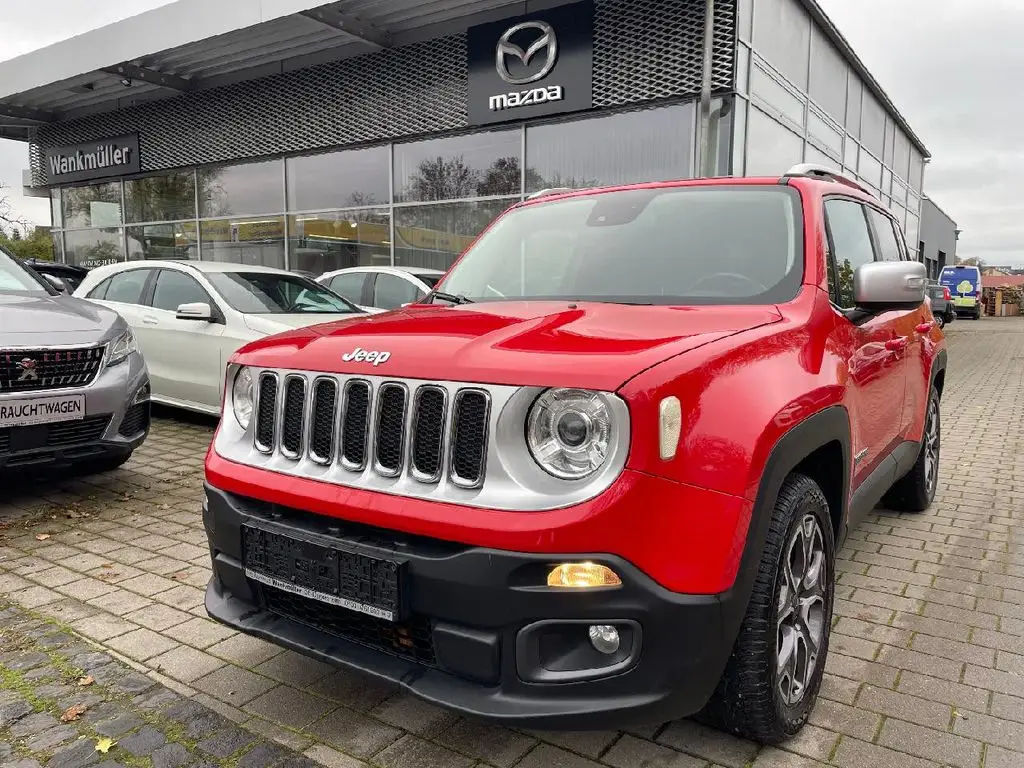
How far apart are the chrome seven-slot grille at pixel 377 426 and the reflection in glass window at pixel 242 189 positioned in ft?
46.5

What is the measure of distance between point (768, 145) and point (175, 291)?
28.1 feet

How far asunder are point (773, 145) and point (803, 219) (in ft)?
32.1

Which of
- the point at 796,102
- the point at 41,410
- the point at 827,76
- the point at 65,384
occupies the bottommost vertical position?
the point at 41,410

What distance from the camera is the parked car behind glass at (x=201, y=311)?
659 cm

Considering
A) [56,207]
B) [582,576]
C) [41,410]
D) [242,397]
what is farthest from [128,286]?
[56,207]

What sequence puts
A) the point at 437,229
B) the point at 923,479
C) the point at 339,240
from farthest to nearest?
the point at 339,240 < the point at 437,229 < the point at 923,479

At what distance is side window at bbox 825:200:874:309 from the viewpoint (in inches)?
115

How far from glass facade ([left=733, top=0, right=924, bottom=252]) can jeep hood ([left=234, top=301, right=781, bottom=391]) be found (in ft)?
29.4

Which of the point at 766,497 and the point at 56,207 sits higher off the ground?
the point at 56,207

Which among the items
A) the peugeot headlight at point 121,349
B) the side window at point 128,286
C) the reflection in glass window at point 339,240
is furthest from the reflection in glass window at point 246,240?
the peugeot headlight at point 121,349

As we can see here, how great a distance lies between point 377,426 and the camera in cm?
210

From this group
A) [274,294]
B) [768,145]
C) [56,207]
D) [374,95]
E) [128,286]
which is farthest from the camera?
[56,207]

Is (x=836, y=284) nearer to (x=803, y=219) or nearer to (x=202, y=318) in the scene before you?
(x=803, y=219)

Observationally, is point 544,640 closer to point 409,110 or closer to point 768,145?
point 768,145
